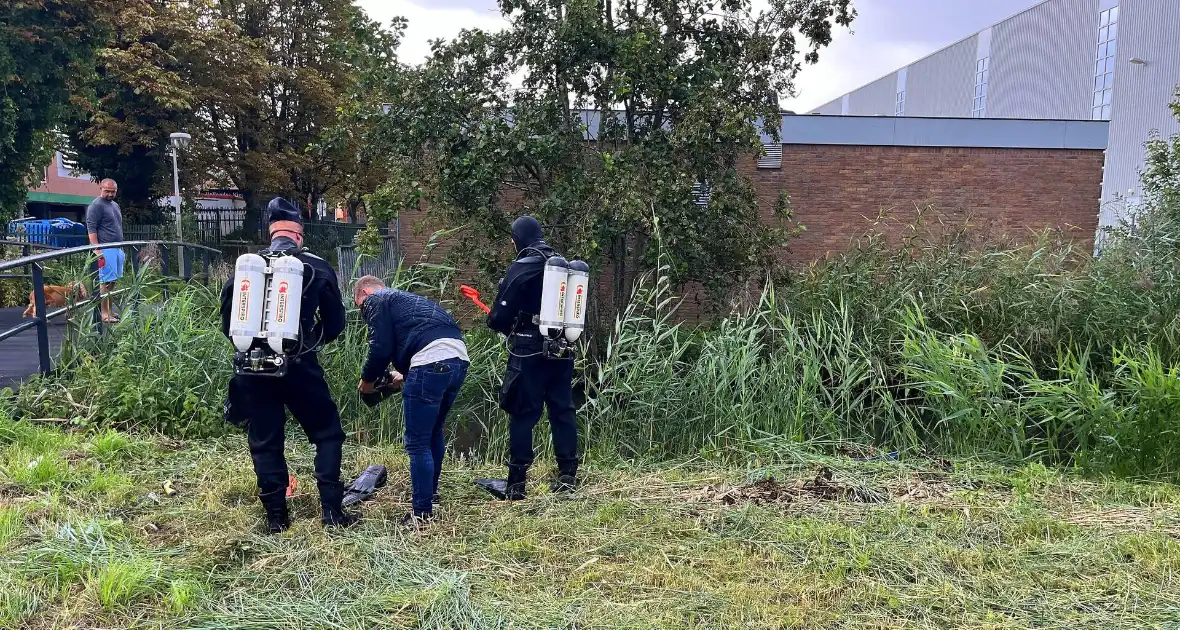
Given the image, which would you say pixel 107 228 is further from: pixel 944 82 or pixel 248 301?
pixel 944 82

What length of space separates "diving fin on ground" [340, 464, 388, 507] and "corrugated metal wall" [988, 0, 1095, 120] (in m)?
28.0

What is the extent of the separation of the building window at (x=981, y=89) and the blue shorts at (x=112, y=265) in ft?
105

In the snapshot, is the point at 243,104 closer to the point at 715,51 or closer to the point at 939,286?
the point at 715,51

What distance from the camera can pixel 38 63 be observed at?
42.5 feet

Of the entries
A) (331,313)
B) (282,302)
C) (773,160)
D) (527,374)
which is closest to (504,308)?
(527,374)

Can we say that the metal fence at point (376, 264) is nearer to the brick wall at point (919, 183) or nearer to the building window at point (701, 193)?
the building window at point (701, 193)

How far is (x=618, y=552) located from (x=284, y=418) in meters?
1.83

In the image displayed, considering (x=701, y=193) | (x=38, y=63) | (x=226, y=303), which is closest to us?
(x=226, y=303)

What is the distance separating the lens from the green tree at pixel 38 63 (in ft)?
41.2

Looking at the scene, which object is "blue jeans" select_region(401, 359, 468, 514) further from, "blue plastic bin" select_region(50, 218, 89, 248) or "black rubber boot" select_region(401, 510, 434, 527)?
"blue plastic bin" select_region(50, 218, 89, 248)

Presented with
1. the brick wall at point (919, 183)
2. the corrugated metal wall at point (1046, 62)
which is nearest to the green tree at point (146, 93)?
the brick wall at point (919, 183)

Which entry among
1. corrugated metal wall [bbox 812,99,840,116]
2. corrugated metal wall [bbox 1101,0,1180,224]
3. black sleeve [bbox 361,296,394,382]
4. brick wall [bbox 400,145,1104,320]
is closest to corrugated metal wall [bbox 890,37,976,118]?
corrugated metal wall [bbox 812,99,840,116]

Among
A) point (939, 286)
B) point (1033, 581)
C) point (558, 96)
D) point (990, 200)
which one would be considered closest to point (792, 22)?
point (558, 96)

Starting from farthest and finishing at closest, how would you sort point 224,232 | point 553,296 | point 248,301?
point 224,232
point 553,296
point 248,301
